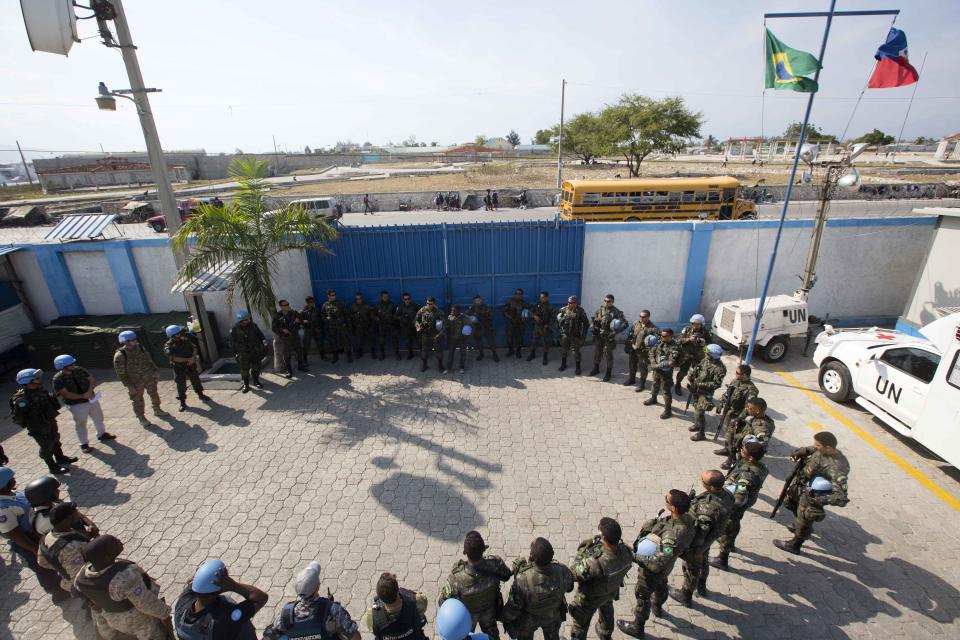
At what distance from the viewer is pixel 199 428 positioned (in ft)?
24.4

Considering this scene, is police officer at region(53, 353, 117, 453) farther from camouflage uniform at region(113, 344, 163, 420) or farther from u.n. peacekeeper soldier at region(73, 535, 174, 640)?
u.n. peacekeeper soldier at region(73, 535, 174, 640)

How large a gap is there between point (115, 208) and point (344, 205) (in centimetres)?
1494

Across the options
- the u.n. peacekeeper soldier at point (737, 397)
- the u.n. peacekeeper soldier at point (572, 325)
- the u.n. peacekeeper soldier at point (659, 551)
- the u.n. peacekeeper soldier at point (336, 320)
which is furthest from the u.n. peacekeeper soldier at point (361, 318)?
the u.n. peacekeeper soldier at point (659, 551)

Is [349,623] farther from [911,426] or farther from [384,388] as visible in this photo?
[911,426]

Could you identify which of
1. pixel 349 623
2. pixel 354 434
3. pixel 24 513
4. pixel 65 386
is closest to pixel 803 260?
pixel 354 434

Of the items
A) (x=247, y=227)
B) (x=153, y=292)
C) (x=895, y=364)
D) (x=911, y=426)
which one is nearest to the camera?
(x=911, y=426)

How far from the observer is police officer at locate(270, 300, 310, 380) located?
8734mm

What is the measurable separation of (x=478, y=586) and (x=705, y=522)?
2173 millimetres

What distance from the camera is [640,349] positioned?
7.89 metres

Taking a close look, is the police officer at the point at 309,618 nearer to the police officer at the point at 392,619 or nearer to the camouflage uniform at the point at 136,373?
the police officer at the point at 392,619

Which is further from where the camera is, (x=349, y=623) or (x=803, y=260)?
(x=803, y=260)

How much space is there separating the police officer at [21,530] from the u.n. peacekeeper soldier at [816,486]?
7.65m

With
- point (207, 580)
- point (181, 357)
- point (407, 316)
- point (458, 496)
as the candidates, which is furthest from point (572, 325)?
point (181, 357)

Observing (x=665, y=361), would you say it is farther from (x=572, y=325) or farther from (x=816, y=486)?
(x=816, y=486)
